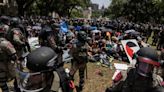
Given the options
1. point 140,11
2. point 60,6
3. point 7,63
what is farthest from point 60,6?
point 7,63

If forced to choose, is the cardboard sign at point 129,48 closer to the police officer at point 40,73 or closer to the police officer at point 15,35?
the police officer at point 15,35

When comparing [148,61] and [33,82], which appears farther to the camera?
[148,61]

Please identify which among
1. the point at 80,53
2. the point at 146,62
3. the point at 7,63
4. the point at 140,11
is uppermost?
the point at 146,62

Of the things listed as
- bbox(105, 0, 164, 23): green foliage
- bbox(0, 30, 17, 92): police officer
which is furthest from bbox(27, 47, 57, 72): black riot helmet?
bbox(105, 0, 164, 23): green foliage

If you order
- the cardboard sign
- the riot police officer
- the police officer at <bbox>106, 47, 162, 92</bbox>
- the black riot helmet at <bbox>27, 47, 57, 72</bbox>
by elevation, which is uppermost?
the black riot helmet at <bbox>27, 47, 57, 72</bbox>

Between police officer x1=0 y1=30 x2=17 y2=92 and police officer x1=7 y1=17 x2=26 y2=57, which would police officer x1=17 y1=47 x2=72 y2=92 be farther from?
police officer x1=7 y1=17 x2=26 y2=57

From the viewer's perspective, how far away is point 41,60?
3418 millimetres

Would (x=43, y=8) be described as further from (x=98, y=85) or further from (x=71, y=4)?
(x=98, y=85)

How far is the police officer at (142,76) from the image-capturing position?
375 cm

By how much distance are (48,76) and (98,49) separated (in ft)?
40.6

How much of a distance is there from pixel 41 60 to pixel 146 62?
1018mm

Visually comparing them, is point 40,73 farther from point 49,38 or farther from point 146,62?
point 49,38

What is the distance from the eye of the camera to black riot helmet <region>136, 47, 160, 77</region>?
12.3 ft

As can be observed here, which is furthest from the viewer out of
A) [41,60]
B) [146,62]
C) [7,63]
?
[7,63]
